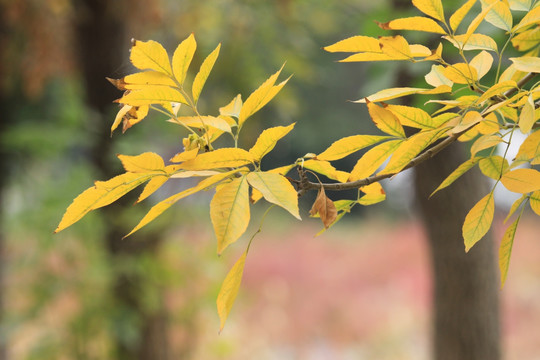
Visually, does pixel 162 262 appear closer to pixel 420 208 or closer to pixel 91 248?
pixel 91 248

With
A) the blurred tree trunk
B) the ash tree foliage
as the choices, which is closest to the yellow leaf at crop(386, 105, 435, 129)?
the ash tree foliage

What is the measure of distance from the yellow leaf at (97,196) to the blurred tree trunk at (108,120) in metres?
1.60

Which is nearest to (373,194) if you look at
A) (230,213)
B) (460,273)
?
(230,213)

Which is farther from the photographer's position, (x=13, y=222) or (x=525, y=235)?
(x=525, y=235)

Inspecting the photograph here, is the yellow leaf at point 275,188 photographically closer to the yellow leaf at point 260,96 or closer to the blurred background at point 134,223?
the yellow leaf at point 260,96

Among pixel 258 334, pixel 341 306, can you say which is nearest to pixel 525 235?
pixel 341 306

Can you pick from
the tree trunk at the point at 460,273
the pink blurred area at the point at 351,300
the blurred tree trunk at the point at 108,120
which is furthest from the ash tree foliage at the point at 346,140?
the pink blurred area at the point at 351,300

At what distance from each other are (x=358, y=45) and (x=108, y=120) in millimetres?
1643

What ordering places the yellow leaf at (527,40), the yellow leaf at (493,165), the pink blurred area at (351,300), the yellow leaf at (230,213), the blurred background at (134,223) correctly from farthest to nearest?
the pink blurred area at (351,300) < the blurred background at (134,223) < the yellow leaf at (527,40) < the yellow leaf at (493,165) < the yellow leaf at (230,213)

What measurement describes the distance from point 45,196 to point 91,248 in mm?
225

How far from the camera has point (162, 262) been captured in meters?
1.97

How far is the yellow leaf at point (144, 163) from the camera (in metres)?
0.31

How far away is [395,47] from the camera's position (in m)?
0.34

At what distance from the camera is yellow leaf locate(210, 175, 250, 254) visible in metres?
0.28
